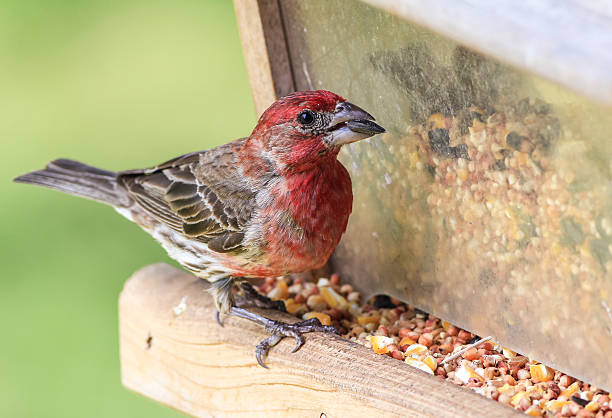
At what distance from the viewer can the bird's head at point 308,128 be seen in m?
3.31

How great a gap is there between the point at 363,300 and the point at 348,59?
1.04 metres

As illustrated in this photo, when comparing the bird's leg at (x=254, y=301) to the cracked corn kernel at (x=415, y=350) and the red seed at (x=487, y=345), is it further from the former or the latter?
the red seed at (x=487, y=345)

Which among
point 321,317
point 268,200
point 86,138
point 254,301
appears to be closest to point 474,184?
point 268,200

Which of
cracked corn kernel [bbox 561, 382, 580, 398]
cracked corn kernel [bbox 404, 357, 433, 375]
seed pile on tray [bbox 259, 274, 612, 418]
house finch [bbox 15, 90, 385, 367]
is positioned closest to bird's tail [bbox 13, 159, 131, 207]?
house finch [bbox 15, 90, 385, 367]

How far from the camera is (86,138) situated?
8336mm

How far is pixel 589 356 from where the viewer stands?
3.02 meters

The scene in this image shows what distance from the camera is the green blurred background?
661 centimetres

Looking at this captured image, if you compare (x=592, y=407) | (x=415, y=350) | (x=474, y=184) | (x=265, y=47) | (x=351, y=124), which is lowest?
(x=592, y=407)

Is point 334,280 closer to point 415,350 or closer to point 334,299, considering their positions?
point 334,299

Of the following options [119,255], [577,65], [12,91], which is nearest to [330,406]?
[577,65]

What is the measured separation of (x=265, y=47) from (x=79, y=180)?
1.28m

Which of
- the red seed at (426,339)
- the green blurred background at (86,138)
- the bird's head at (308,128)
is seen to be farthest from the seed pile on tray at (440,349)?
the green blurred background at (86,138)

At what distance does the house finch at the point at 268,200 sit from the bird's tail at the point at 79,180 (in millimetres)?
420

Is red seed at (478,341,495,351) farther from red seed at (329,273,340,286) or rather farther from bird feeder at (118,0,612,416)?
red seed at (329,273,340,286)
